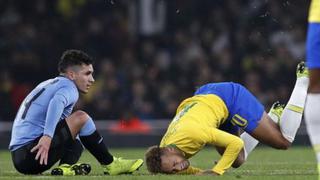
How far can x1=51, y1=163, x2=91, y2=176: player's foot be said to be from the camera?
9.52m

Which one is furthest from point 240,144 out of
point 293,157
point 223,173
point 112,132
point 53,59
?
point 53,59

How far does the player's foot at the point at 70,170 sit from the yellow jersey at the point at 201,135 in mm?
920

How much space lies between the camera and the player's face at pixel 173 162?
8938 mm

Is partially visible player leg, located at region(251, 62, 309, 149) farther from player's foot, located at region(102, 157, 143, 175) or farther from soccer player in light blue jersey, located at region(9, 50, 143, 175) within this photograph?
soccer player in light blue jersey, located at region(9, 50, 143, 175)

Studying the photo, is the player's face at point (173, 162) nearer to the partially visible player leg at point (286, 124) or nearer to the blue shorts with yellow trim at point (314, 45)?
the partially visible player leg at point (286, 124)

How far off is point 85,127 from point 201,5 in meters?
11.4

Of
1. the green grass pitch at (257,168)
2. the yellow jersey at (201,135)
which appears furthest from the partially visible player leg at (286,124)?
the yellow jersey at (201,135)

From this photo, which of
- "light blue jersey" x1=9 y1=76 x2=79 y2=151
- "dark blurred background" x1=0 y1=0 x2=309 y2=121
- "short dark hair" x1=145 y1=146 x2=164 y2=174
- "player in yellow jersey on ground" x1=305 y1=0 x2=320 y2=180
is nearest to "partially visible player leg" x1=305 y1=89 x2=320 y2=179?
"player in yellow jersey on ground" x1=305 y1=0 x2=320 y2=180

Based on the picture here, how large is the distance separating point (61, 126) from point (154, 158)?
1.01 metres

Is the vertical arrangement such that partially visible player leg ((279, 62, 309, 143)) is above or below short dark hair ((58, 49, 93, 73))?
below

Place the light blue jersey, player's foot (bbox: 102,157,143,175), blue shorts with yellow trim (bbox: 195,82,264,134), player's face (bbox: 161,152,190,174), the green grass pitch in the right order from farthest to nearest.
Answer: blue shorts with yellow trim (bbox: 195,82,264,134) < player's foot (bbox: 102,157,143,175) < the light blue jersey < the green grass pitch < player's face (bbox: 161,152,190,174)

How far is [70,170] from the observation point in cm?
958

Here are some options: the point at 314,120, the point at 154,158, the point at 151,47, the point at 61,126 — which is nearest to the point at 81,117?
the point at 61,126

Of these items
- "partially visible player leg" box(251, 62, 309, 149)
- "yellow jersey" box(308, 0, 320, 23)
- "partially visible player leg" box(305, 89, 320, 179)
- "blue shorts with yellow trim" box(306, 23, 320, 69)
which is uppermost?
"yellow jersey" box(308, 0, 320, 23)
